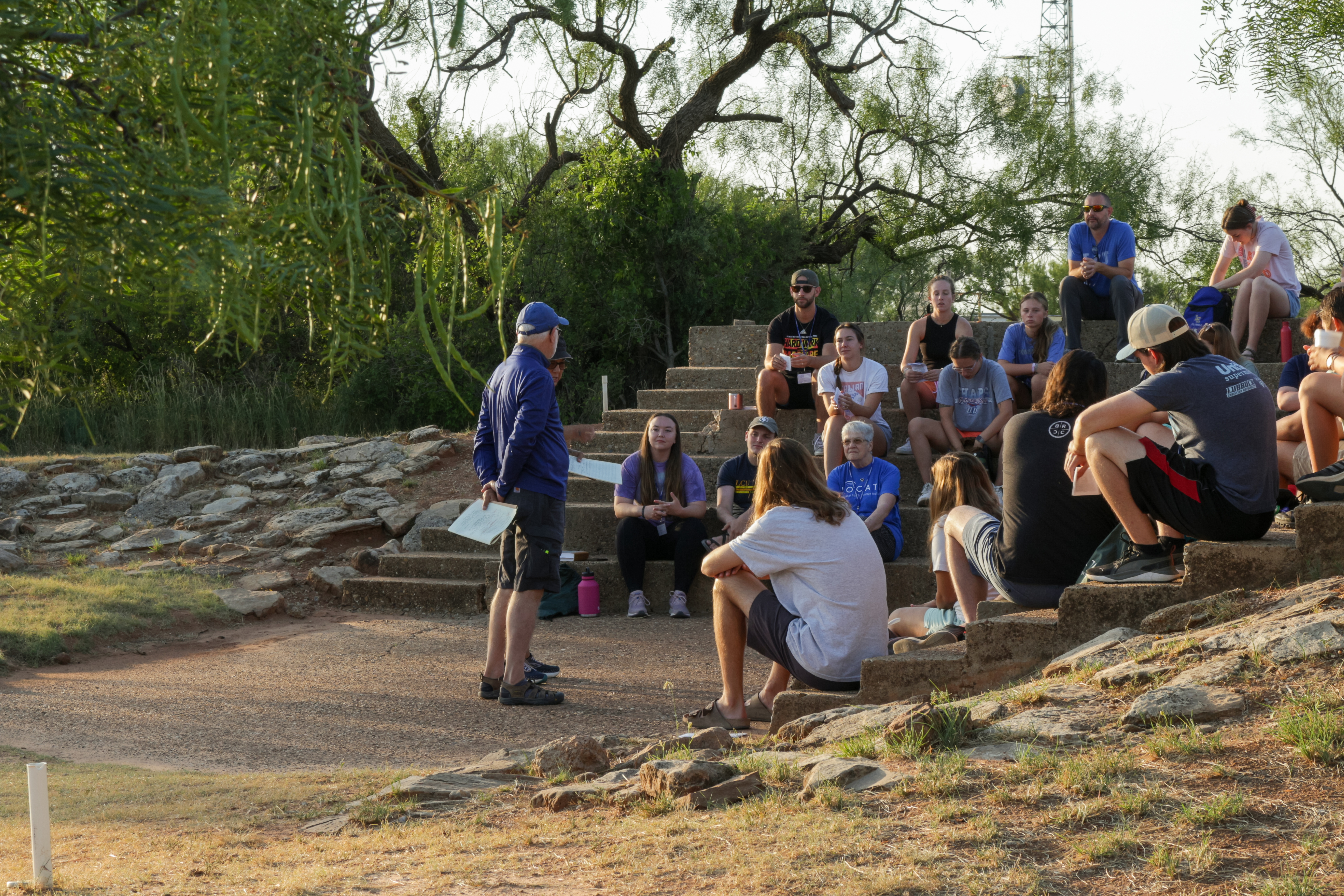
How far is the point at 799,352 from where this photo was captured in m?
9.71

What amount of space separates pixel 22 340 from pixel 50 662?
20.5ft

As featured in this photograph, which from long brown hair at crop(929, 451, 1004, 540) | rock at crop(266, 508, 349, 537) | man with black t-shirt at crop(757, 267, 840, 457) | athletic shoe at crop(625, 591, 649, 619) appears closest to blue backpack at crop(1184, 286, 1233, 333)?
man with black t-shirt at crop(757, 267, 840, 457)

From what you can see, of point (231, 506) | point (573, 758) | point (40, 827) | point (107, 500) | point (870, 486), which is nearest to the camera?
point (40, 827)

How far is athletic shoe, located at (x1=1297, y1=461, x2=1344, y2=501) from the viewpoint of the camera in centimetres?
466

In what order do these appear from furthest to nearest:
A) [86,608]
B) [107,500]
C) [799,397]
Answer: [107,500] → [799,397] → [86,608]

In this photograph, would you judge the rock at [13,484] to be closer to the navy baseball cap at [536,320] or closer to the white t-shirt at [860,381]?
the white t-shirt at [860,381]

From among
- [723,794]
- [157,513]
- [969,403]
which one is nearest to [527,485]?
[723,794]

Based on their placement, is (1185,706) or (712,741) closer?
(1185,706)

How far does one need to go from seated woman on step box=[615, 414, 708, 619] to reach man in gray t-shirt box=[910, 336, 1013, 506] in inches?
66.7

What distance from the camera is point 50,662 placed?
7.66m

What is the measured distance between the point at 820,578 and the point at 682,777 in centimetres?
148

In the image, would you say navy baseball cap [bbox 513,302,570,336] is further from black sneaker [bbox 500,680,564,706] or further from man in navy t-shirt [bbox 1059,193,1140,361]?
Result: man in navy t-shirt [bbox 1059,193,1140,361]

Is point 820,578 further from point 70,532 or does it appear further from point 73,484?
point 73,484

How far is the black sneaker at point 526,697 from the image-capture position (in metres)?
6.04
